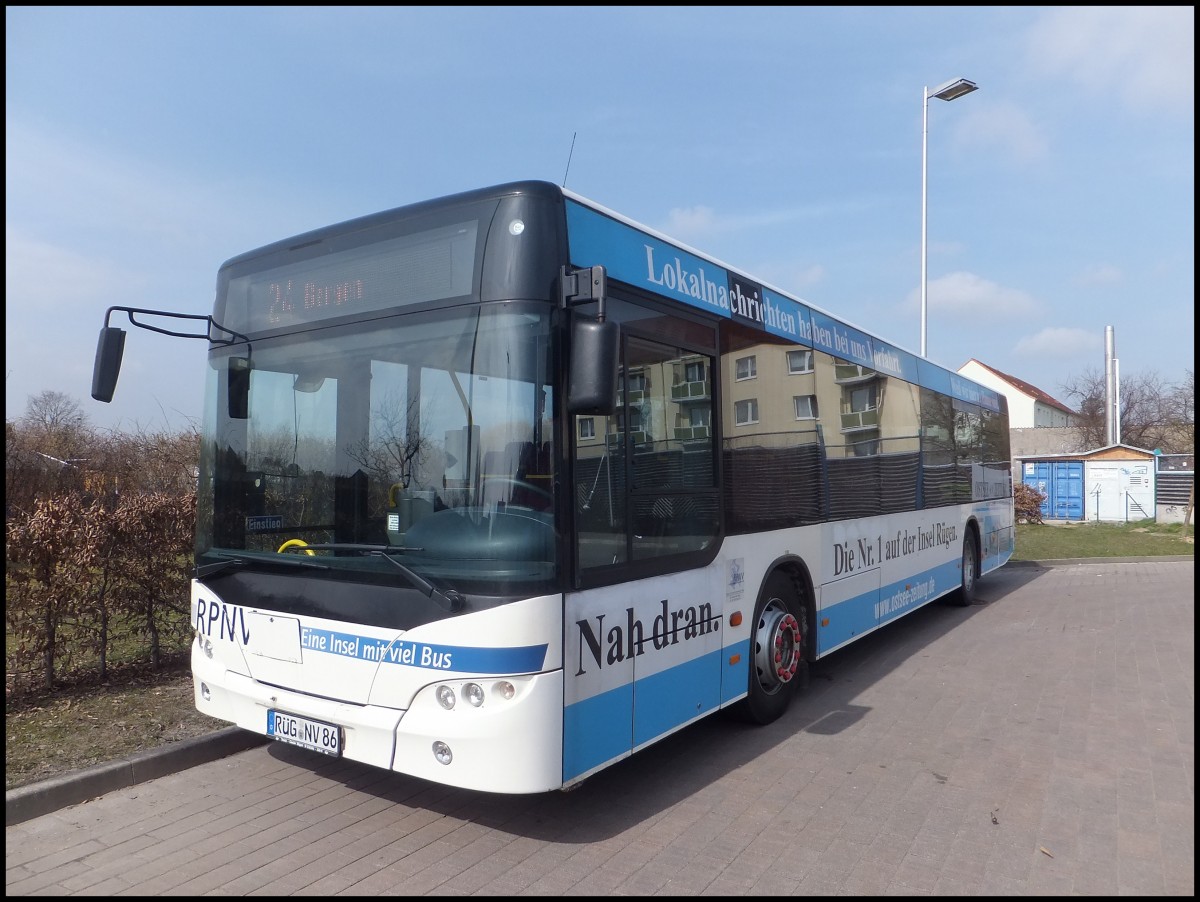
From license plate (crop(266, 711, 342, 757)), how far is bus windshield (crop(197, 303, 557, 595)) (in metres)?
0.75

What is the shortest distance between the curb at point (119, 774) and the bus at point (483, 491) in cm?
52

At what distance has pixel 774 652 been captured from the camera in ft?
19.7

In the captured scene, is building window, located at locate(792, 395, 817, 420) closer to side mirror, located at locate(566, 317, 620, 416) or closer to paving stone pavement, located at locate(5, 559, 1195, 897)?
paving stone pavement, located at locate(5, 559, 1195, 897)

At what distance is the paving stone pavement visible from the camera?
151 inches

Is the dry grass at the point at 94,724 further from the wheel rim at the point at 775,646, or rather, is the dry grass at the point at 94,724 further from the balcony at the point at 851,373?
the balcony at the point at 851,373

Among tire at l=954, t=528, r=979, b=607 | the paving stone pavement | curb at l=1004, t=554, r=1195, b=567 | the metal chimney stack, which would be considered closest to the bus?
the paving stone pavement

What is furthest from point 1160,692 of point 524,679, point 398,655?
point 398,655

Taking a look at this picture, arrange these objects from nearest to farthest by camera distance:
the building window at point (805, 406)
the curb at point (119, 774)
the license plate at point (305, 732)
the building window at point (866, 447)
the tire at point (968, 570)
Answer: the license plate at point (305, 732) → the curb at point (119, 774) → the building window at point (805, 406) → the building window at point (866, 447) → the tire at point (968, 570)

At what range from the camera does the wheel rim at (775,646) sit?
19.6 ft

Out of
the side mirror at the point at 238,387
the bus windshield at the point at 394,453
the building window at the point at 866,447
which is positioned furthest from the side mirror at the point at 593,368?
the building window at the point at 866,447

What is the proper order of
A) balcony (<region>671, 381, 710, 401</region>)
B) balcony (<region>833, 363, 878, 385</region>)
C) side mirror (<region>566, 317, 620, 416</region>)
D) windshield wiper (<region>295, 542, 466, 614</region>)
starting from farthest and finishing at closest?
1. balcony (<region>833, 363, 878, 385</region>)
2. balcony (<region>671, 381, 710, 401</region>)
3. windshield wiper (<region>295, 542, 466, 614</region>)
4. side mirror (<region>566, 317, 620, 416</region>)

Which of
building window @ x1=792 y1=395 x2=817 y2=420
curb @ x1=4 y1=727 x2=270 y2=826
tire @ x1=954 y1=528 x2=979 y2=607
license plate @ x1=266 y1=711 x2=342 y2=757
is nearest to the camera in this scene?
license plate @ x1=266 y1=711 x2=342 y2=757

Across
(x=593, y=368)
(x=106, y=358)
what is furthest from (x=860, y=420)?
(x=106, y=358)

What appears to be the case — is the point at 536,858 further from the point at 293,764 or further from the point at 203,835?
the point at 293,764
